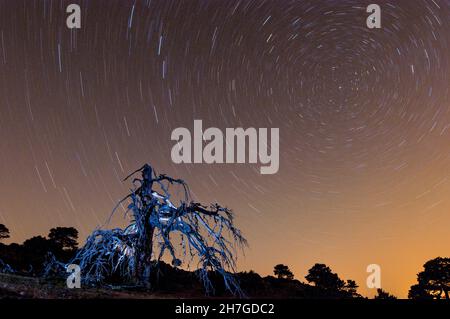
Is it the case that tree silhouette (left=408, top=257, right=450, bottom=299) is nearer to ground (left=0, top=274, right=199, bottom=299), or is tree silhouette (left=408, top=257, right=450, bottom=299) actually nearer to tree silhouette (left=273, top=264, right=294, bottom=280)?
tree silhouette (left=273, top=264, right=294, bottom=280)

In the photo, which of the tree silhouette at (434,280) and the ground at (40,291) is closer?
the ground at (40,291)

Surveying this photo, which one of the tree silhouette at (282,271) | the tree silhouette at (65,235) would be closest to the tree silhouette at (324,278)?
the tree silhouette at (282,271)

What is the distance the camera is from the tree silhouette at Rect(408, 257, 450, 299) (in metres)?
28.4

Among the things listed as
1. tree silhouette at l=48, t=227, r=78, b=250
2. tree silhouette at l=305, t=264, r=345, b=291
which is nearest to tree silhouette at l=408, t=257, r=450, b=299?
tree silhouette at l=305, t=264, r=345, b=291

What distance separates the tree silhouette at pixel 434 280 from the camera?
2844 cm

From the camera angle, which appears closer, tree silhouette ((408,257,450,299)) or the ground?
the ground

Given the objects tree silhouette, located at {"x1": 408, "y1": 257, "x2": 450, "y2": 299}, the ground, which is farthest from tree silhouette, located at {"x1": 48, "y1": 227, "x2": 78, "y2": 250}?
tree silhouette, located at {"x1": 408, "y1": 257, "x2": 450, "y2": 299}

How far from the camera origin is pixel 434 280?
95.1ft

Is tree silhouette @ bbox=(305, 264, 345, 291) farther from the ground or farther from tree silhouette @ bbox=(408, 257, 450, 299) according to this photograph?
the ground

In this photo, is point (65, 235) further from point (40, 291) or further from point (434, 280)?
point (434, 280)

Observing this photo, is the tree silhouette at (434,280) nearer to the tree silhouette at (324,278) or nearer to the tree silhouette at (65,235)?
the tree silhouette at (324,278)

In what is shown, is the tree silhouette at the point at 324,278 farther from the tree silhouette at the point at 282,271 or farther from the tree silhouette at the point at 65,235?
the tree silhouette at the point at 65,235

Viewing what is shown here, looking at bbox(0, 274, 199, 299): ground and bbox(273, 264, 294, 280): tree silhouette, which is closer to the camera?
bbox(0, 274, 199, 299): ground
